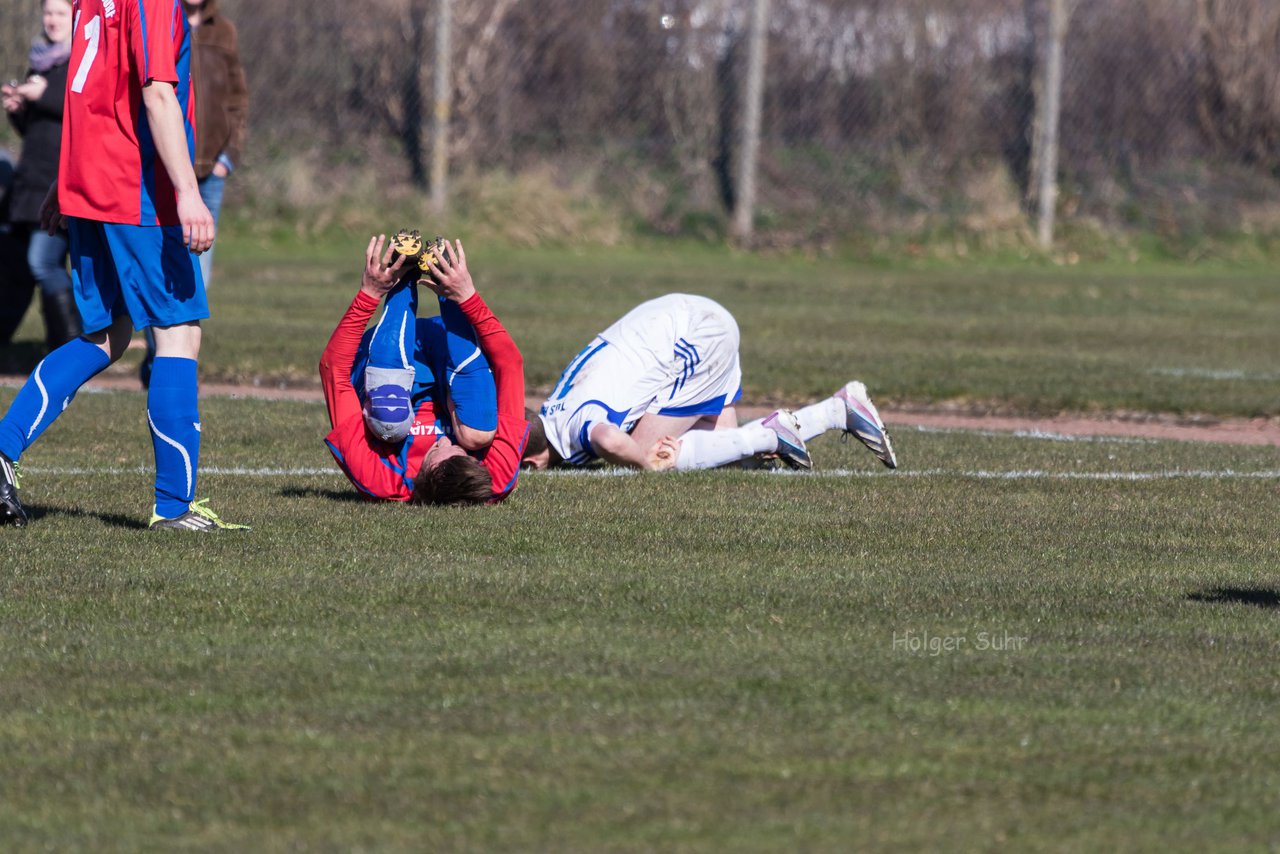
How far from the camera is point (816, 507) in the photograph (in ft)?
22.1

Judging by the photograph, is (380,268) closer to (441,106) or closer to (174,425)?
(174,425)

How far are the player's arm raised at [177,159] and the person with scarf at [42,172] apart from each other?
4.65 metres

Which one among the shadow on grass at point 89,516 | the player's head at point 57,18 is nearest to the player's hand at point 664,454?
the shadow on grass at point 89,516

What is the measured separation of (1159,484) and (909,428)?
6.85 feet

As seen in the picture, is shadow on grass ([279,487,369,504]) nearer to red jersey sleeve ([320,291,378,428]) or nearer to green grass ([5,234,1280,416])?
red jersey sleeve ([320,291,378,428])

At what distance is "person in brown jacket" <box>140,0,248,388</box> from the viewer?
9.69m

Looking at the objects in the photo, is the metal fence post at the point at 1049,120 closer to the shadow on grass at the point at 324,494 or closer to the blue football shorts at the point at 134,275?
the shadow on grass at the point at 324,494

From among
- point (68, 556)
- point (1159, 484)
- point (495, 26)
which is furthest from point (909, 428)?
point (495, 26)

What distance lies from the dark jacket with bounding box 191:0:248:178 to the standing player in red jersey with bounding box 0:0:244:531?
12.4ft

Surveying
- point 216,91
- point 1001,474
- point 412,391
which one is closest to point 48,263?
point 216,91

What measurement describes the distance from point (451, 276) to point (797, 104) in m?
16.2

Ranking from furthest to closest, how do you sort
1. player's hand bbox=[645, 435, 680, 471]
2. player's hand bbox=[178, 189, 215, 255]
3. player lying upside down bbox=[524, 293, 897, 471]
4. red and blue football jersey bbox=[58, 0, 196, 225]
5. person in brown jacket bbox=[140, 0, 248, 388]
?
person in brown jacket bbox=[140, 0, 248, 388] → player's hand bbox=[645, 435, 680, 471] → player lying upside down bbox=[524, 293, 897, 471] → red and blue football jersey bbox=[58, 0, 196, 225] → player's hand bbox=[178, 189, 215, 255]
